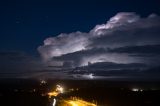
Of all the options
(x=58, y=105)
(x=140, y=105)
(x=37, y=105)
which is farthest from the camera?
(x=37, y=105)

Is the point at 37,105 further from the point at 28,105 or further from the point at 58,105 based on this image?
the point at 58,105

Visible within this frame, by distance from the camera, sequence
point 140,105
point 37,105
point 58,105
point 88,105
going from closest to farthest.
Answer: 1. point 88,105
2. point 58,105
3. point 140,105
4. point 37,105

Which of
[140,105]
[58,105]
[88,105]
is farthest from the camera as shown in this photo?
[140,105]

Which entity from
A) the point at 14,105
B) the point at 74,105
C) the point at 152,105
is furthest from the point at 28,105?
the point at 152,105

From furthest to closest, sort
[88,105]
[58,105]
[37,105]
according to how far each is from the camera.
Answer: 1. [37,105]
2. [58,105]
3. [88,105]

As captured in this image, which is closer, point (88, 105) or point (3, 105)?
point (88, 105)

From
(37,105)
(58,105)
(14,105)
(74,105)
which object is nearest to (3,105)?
(14,105)

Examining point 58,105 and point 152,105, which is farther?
point 152,105

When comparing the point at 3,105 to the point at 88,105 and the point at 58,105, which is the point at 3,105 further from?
the point at 88,105

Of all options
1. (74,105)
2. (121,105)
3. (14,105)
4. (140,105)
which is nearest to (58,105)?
(74,105)
